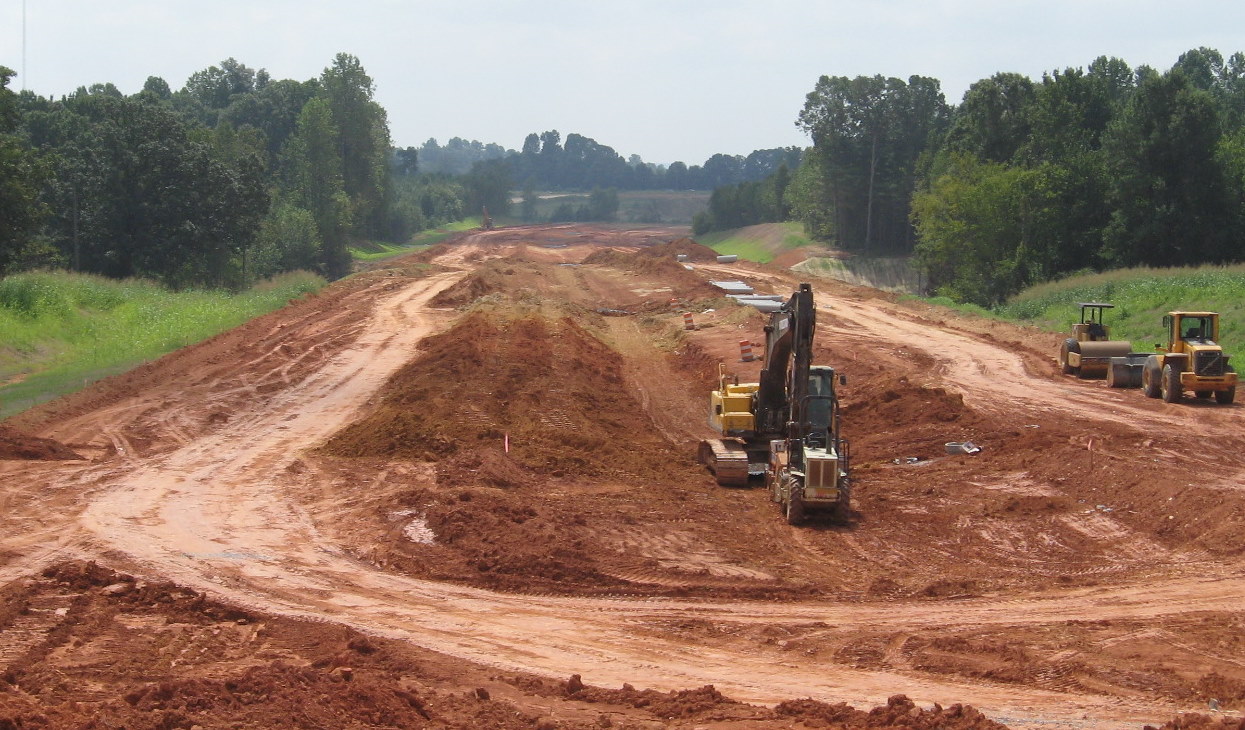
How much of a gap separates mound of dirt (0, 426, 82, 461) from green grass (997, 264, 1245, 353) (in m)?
31.7

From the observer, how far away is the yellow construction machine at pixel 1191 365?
2736 cm

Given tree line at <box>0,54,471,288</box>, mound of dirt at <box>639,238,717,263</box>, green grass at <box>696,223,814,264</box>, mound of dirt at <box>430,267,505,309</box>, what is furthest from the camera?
green grass at <box>696,223,814,264</box>

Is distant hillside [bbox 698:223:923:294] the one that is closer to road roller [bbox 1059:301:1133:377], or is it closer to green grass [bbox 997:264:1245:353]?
green grass [bbox 997:264:1245:353]

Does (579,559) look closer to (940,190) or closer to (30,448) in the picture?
(30,448)

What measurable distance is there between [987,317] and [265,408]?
3246 cm

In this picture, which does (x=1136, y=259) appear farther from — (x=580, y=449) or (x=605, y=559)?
(x=605, y=559)

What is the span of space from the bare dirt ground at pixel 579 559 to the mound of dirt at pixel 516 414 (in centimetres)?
11

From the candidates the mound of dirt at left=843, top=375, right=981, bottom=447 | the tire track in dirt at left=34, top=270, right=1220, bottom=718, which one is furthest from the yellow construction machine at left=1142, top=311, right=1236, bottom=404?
the tire track in dirt at left=34, top=270, right=1220, bottom=718

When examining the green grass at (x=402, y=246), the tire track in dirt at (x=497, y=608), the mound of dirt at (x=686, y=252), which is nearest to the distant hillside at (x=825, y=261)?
the mound of dirt at (x=686, y=252)

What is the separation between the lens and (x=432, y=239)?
119188 mm

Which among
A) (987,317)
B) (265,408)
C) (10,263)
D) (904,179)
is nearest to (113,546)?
(265,408)

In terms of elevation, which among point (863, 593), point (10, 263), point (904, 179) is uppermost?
point (904, 179)

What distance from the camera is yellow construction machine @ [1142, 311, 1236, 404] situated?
27.4 metres

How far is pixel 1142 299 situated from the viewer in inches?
1663
